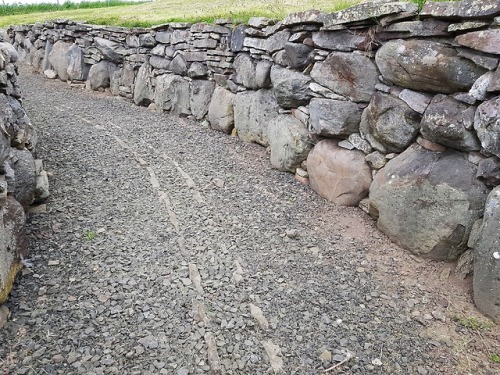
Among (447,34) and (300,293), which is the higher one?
(447,34)

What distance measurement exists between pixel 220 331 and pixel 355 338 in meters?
1.47

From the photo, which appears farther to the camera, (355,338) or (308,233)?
(308,233)

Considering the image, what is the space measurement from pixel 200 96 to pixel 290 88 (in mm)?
4280

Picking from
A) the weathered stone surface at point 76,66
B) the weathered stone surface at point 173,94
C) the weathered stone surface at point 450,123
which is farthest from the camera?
the weathered stone surface at point 76,66

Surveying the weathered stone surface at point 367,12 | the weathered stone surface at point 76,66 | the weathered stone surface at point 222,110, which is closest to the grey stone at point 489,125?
the weathered stone surface at point 367,12

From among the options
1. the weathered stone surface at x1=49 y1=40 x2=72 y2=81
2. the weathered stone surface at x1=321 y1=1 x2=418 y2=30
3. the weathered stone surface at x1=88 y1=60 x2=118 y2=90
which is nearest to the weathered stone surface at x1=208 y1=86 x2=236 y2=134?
the weathered stone surface at x1=321 y1=1 x2=418 y2=30

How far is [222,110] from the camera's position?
10.8 m

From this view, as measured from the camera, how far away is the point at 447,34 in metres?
5.26

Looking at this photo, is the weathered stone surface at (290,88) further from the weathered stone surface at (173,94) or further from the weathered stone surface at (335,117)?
the weathered stone surface at (173,94)

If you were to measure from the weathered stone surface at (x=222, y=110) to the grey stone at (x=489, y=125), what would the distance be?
6736mm

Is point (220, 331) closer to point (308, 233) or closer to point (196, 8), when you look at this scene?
point (308, 233)

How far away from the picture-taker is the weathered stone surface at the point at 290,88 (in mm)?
7883

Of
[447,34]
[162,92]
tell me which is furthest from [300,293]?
[162,92]

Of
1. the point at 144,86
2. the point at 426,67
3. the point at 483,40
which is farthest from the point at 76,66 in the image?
the point at 483,40
